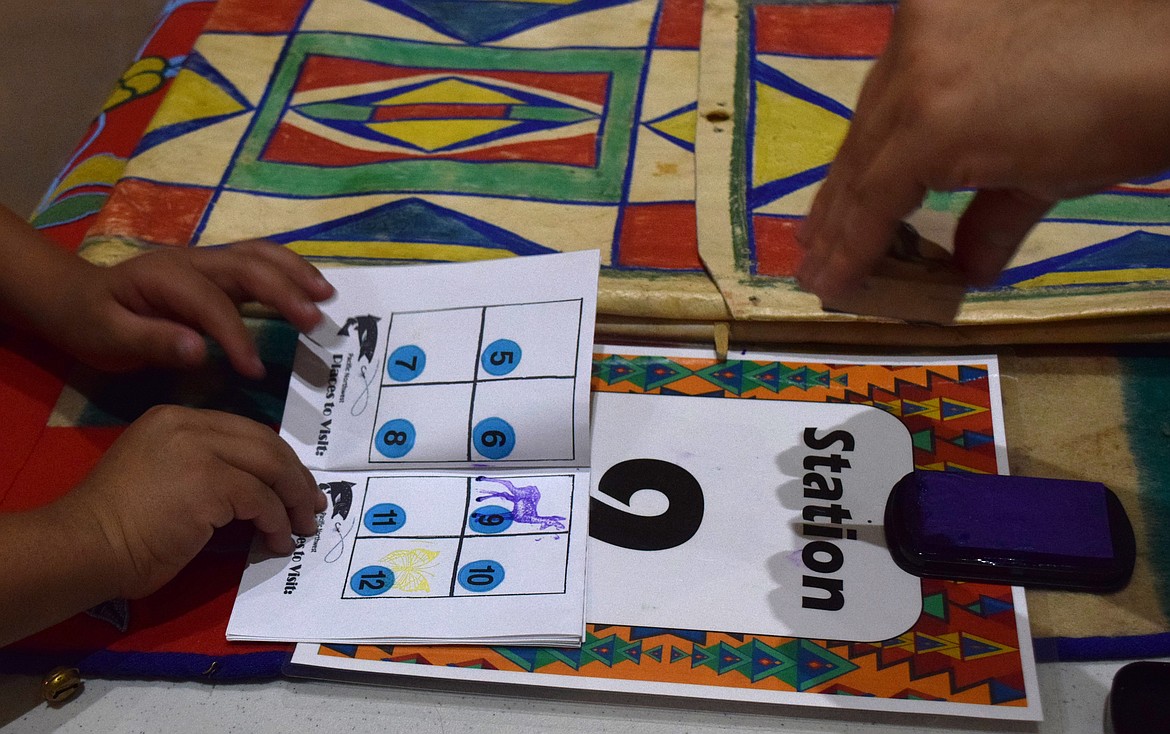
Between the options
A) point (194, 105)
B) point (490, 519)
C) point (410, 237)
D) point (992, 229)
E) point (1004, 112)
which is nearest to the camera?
point (1004, 112)

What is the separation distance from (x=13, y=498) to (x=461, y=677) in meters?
0.35

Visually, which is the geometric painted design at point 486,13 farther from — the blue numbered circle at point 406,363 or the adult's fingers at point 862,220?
the adult's fingers at point 862,220

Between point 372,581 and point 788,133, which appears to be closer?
point 372,581

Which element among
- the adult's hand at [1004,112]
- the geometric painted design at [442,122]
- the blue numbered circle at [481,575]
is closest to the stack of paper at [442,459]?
the blue numbered circle at [481,575]

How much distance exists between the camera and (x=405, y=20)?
967mm

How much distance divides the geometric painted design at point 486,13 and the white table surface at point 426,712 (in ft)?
2.14

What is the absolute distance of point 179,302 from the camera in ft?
Result: 2.16

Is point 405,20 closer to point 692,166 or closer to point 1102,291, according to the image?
point 692,166

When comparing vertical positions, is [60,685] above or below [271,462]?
below

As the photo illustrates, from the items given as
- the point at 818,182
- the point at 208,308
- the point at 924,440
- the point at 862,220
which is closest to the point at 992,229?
the point at 862,220

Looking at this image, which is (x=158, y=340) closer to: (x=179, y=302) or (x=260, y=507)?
(x=179, y=302)

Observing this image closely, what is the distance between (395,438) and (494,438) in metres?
0.07

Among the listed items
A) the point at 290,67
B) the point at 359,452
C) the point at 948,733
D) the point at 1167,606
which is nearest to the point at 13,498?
the point at 359,452

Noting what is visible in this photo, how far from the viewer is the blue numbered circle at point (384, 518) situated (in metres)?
0.61
